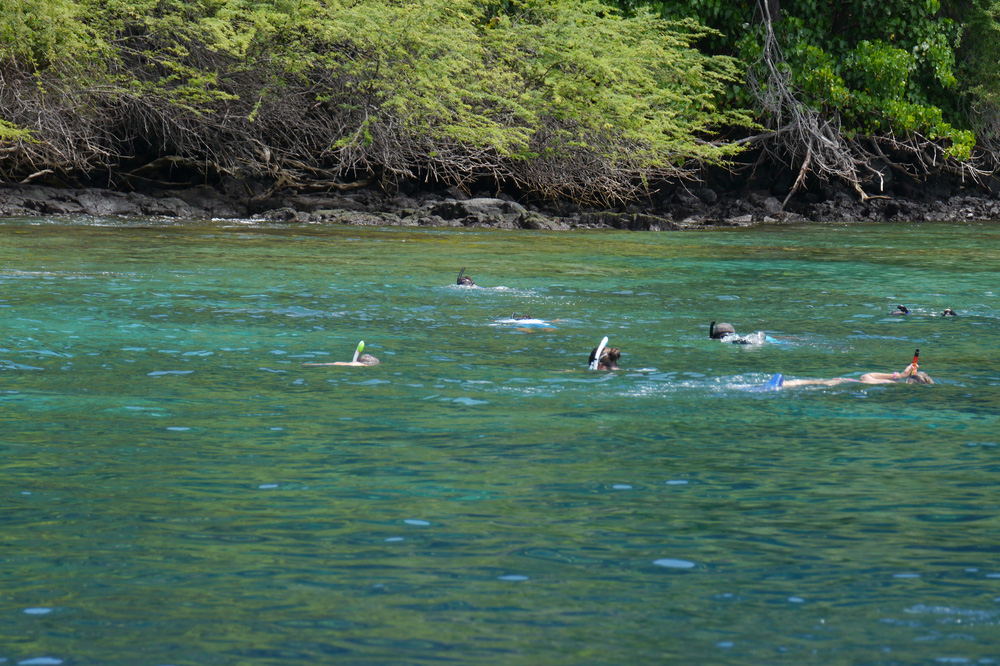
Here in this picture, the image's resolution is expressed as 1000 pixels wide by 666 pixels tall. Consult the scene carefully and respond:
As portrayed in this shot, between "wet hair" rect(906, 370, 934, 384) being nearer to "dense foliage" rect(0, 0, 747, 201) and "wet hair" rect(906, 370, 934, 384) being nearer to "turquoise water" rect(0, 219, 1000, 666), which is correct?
"turquoise water" rect(0, 219, 1000, 666)

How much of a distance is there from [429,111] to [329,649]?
81.4ft

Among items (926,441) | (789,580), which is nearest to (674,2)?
(926,441)

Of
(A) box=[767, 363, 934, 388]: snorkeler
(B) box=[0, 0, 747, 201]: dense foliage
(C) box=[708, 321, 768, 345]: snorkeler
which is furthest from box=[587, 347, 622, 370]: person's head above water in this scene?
(B) box=[0, 0, 747, 201]: dense foliage

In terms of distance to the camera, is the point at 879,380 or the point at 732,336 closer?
the point at 879,380

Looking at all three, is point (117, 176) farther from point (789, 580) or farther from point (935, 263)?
point (789, 580)

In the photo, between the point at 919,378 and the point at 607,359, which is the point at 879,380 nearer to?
the point at 919,378

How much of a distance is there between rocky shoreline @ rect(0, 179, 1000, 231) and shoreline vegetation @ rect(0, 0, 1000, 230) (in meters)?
0.08

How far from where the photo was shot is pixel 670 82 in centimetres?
3275

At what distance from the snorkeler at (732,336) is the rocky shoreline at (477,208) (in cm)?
1715

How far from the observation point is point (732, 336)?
1126cm

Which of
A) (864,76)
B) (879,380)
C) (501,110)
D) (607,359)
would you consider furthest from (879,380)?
(864,76)

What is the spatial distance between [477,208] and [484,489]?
76.0 ft

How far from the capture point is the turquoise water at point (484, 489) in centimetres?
432

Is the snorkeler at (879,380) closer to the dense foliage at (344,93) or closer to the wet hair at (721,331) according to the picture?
the wet hair at (721,331)
